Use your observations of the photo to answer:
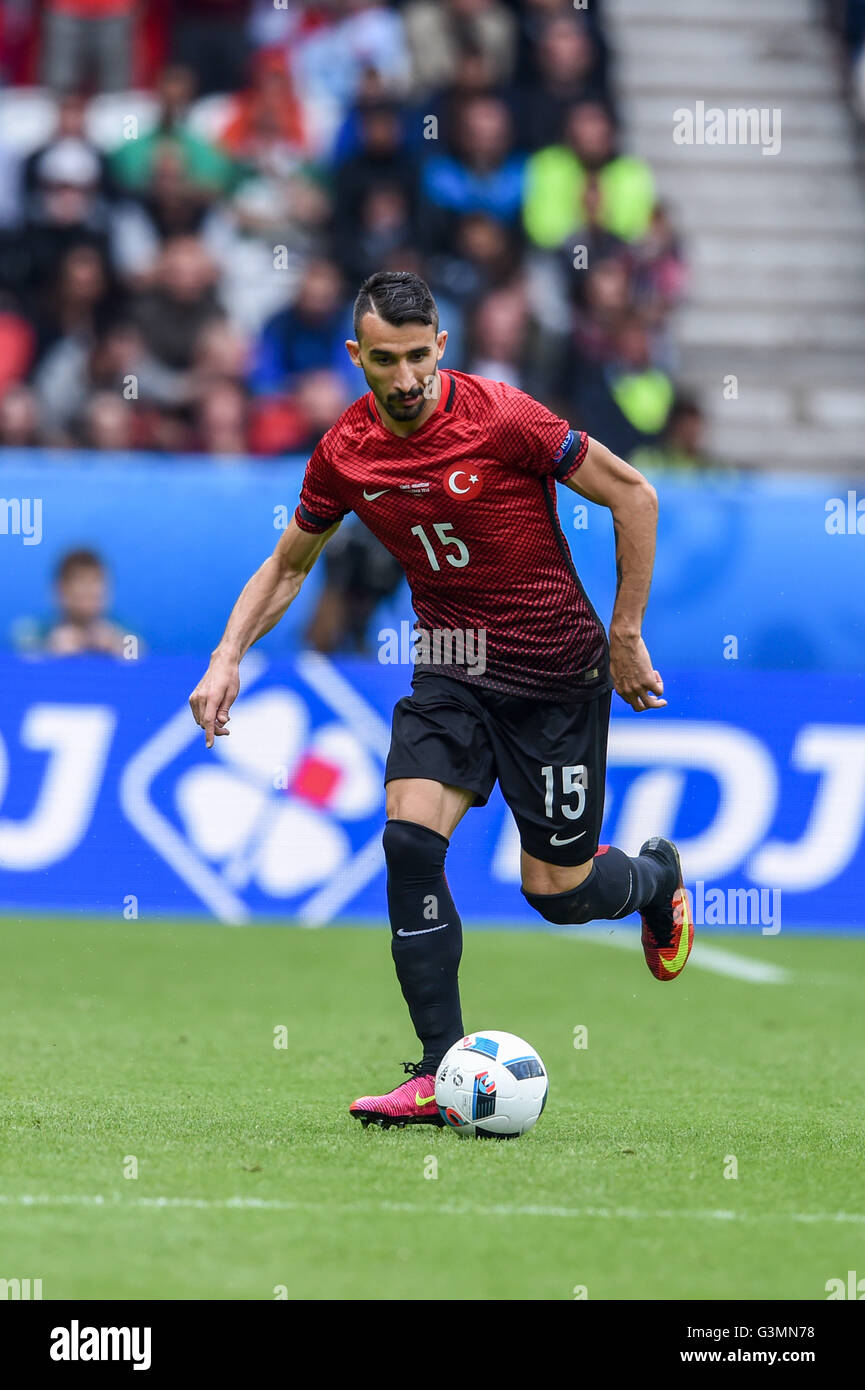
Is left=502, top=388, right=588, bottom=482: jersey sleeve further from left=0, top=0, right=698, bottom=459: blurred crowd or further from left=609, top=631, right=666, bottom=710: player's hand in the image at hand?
left=0, top=0, right=698, bottom=459: blurred crowd

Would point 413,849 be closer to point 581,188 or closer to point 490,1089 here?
point 490,1089

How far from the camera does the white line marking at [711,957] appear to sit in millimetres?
8953

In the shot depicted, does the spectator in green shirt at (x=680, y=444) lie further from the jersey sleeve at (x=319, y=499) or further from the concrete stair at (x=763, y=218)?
the jersey sleeve at (x=319, y=499)

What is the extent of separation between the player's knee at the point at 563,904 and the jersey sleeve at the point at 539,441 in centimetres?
120

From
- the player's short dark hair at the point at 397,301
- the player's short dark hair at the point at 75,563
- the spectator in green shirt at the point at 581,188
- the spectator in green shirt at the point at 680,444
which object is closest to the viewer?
the player's short dark hair at the point at 397,301

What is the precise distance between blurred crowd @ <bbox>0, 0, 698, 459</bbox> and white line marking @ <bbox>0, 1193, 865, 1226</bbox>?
8.30 metres

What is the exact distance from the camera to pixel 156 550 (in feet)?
A: 36.4

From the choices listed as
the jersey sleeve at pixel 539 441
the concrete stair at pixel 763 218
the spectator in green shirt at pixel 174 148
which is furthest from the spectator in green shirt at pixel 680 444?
the jersey sleeve at pixel 539 441

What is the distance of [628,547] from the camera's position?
5547 mm

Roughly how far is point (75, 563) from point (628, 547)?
5903mm

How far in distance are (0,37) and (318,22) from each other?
2.44 m

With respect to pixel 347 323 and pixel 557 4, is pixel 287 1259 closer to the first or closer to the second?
pixel 347 323

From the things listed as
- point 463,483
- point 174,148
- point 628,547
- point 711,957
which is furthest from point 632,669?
point 174,148

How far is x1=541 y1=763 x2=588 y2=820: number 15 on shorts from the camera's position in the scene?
5.72 metres
